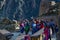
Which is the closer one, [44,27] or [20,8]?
[44,27]

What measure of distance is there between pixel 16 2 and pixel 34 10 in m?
7.33

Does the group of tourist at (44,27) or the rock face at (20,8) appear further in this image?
the rock face at (20,8)

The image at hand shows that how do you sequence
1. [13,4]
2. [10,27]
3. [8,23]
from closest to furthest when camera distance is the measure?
[10,27] < [8,23] < [13,4]

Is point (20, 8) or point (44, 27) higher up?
point (20, 8)

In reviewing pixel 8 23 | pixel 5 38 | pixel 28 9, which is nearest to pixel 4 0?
pixel 28 9

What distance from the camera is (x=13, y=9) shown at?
79.6 meters

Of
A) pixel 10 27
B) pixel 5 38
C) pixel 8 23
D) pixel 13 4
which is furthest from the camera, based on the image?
pixel 13 4

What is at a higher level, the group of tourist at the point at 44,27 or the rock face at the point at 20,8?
the rock face at the point at 20,8

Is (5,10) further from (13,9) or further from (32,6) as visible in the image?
(32,6)

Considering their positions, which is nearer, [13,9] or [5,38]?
[5,38]

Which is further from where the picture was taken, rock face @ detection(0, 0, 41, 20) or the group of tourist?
rock face @ detection(0, 0, 41, 20)

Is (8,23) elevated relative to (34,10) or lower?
lower

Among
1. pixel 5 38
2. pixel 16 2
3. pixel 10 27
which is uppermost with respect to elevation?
pixel 16 2

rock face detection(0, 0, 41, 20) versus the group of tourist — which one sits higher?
rock face detection(0, 0, 41, 20)
